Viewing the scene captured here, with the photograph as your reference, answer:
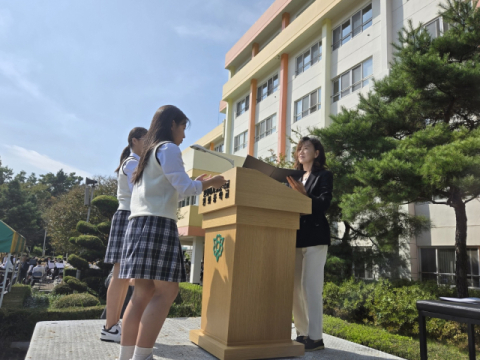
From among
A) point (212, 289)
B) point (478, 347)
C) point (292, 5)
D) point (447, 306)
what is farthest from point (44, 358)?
point (292, 5)

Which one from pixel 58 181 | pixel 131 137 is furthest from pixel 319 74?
pixel 58 181

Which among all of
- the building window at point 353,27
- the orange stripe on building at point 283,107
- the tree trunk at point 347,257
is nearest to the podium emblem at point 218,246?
the tree trunk at point 347,257

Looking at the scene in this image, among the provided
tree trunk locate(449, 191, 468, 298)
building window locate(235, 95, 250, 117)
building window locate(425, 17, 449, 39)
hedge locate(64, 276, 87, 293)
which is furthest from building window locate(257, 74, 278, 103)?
tree trunk locate(449, 191, 468, 298)

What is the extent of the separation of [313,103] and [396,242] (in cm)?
992

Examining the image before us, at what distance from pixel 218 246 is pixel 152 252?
609 millimetres

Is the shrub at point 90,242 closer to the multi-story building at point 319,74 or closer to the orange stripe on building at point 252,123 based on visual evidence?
the multi-story building at point 319,74

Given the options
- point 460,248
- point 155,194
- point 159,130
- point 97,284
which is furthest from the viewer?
point 97,284

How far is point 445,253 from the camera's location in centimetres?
1109

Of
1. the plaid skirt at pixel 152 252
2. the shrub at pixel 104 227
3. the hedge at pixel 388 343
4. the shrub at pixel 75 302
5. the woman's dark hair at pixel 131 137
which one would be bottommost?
the shrub at pixel 75 302

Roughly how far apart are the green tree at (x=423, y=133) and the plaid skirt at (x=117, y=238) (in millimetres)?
4305

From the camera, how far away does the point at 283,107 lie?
19250 mm

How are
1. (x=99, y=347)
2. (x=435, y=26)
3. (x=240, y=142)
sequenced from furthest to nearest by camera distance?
(x=240, y=142), (x=435, y=26), (x=99, y=347)

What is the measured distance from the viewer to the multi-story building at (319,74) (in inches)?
446

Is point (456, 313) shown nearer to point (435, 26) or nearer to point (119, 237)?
point (119, 237)
